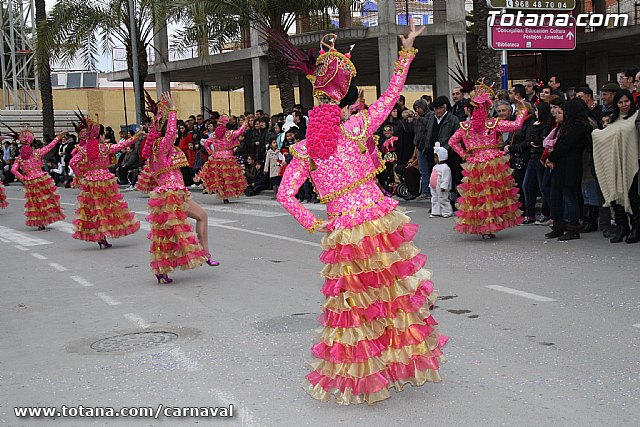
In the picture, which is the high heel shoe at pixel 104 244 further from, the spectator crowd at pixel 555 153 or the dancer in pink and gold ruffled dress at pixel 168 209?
→ the spectator crowd at pixel 555 153

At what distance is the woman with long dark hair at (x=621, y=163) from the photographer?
10.1 metres

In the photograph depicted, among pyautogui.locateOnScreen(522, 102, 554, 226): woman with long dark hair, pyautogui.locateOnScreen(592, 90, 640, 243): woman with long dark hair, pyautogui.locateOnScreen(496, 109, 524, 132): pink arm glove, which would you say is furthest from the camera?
pyautogui.locateOnScreen(522, 102, 554, 226): woman with long dark hair

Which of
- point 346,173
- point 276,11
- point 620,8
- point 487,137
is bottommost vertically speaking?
point 346,173

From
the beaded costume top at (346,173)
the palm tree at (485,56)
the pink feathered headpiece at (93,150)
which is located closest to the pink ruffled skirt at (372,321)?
the beaded costume top at (346,173)

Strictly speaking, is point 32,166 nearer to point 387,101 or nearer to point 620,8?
point 387,101

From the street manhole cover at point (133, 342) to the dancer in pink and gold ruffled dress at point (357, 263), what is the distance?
2.02 meters

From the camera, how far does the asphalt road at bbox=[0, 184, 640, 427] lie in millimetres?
4812

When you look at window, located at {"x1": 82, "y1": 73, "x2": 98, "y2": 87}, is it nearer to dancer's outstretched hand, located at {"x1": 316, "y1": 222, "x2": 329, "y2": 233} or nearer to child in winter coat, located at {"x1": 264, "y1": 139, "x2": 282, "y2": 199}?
child in winter coat, located at {"x1": 264, "y1": 139, "x2": 282, "y2": 199}

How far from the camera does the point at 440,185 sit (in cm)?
1403

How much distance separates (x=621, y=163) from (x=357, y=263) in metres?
6.54

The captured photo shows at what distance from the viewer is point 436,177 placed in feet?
45.9

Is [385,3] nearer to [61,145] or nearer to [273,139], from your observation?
[273,139]

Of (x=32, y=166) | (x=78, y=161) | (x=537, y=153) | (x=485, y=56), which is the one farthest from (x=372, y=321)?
(x=485, y=56)

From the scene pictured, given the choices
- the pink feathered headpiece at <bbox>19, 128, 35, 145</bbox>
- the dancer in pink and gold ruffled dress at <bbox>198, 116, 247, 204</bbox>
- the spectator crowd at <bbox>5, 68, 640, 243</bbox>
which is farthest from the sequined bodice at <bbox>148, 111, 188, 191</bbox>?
the dancer in pink and gold ruffled dress at <bbox>198, 116, 247, 204</bbox>
